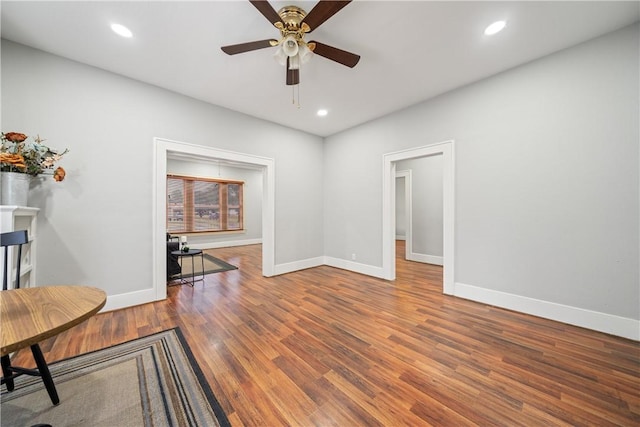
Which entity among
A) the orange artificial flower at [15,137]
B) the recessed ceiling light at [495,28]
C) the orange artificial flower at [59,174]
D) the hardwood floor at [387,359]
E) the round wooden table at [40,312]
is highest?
the recessed ceiling light at [495,28]

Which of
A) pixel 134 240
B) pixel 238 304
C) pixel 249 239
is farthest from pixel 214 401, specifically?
pixel 249 239

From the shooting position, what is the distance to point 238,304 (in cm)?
289

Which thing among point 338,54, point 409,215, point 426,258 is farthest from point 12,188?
point 426,258

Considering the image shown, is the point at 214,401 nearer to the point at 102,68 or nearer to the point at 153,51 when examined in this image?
the point at 153,51

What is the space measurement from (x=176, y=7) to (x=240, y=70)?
0.83 metres

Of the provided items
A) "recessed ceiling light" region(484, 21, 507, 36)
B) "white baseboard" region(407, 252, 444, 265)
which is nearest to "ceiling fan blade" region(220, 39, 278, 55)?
"recessed ceiling light" region(484, 21, 507, 36)

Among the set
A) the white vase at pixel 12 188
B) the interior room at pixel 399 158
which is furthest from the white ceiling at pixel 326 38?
the white vase at pixel 12 188

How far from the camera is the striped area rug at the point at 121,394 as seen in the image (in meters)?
1.29

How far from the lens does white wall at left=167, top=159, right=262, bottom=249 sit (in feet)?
23.1

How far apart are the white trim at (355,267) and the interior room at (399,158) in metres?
0.35

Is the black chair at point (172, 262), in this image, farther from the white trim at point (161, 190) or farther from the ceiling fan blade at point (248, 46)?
the ceiling fan blade at point (248, 46)

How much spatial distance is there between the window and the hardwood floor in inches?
180

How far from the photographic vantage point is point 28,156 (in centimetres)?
214

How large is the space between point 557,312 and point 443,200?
1.70 metres
